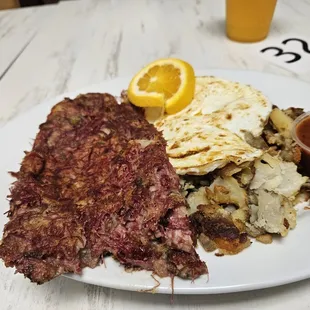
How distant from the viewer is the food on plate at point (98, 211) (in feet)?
5.62

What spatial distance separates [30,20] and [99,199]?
3926 millimetres

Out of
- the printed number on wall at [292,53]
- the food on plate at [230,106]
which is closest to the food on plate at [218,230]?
the food on plate at [230,106]

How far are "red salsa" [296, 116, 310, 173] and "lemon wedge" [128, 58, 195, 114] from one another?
2.17ft

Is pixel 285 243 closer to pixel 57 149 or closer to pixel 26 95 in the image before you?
pixel 57 149

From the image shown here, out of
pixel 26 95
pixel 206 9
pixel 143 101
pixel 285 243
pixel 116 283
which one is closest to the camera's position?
pixel 116 283

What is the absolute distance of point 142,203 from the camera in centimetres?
185

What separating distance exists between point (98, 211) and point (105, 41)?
3.05 metres

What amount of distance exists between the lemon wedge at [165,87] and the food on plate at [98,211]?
0.35 m

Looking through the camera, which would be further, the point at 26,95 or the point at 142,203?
the point at 26,95

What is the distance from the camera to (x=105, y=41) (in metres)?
4.57

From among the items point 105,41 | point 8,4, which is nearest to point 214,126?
point 105,41

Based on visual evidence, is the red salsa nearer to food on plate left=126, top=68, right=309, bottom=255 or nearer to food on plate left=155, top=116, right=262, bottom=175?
food on plate left=126, top=68, right=309, bottom=255

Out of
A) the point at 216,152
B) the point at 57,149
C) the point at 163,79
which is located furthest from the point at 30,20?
the point at 216,152

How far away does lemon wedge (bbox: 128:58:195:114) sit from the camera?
8.61ft
